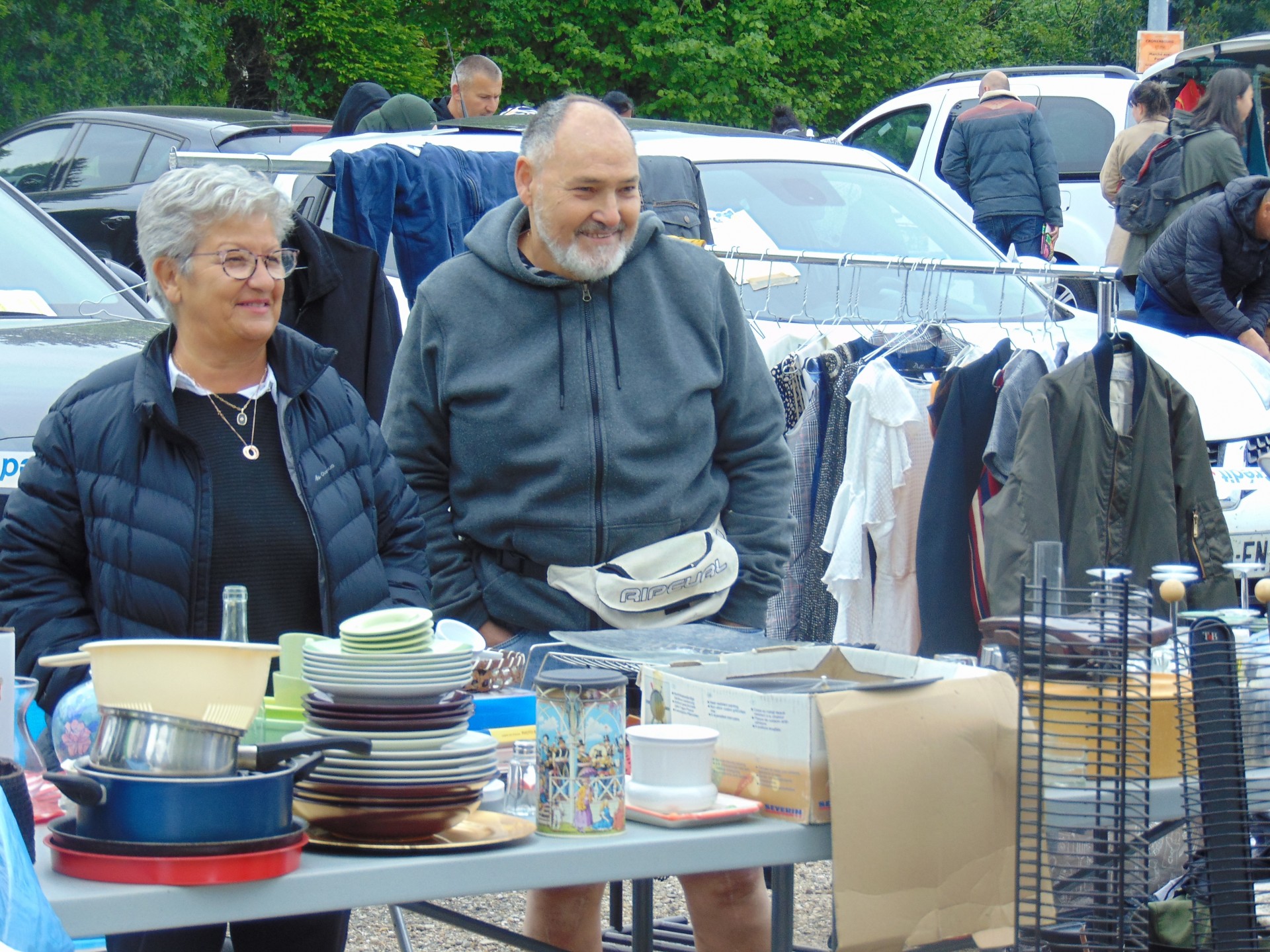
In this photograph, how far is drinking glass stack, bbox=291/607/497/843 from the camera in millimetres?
2076

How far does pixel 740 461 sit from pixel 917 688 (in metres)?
1.23

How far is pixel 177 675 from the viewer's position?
1993 millimetres

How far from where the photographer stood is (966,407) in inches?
187

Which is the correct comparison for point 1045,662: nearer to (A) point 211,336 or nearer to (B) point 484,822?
(B) point 484,822

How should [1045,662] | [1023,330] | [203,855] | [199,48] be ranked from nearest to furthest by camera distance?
[203,855], [1045,662], [1023,330], [199,48]

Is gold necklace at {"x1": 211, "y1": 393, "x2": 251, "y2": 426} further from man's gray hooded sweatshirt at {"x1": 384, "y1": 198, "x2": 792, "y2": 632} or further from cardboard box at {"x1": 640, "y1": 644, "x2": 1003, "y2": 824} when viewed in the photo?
cardboard box at {"x1": 640, "y1": 644, "x2": 1003, "y2": 824}

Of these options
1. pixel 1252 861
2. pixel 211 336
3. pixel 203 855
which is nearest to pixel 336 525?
pixel 211 336

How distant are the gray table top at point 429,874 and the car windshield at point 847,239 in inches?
145

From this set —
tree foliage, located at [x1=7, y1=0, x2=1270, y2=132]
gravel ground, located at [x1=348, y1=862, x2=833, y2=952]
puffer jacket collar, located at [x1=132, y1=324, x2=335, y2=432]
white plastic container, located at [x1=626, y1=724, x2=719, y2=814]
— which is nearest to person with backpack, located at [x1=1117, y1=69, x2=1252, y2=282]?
gravel ground, located at [x1=348, y1=862, x2=833, y2=952]

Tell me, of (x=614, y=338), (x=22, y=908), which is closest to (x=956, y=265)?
(x=614, y=338)

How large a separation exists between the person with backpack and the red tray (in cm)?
857

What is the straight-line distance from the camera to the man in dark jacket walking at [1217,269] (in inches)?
309

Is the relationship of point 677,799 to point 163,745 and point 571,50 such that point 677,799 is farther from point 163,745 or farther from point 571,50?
point 571,50

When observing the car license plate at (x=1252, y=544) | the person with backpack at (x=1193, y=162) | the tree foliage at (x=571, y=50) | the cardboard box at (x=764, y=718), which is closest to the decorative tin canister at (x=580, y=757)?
the cardboard box at (x=764, y=718)
